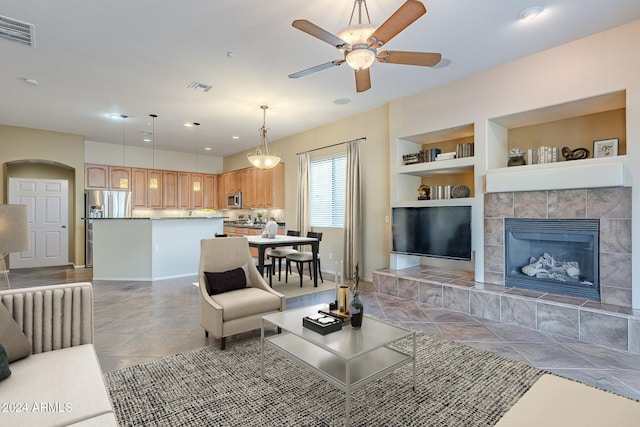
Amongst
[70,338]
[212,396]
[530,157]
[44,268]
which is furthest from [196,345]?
[44,268]

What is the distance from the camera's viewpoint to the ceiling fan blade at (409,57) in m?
2.59

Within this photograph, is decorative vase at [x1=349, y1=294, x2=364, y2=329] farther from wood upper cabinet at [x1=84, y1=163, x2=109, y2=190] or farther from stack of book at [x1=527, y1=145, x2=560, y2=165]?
wood upper cabinet at [x1=84, y1=163, x2=109, y2=190]

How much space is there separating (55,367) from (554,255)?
4.77m

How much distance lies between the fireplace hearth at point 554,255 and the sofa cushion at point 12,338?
460 cm

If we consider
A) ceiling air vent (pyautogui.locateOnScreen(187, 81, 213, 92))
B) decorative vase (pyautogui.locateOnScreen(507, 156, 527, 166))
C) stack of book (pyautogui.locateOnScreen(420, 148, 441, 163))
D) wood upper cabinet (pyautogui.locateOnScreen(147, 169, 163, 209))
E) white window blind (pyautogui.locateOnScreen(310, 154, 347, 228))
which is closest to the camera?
decorative vase (pyautogui.locateOnScreen(507, 156, 527, 166))

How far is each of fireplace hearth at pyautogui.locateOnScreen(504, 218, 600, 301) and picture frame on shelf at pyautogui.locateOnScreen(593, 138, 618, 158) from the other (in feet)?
2.46

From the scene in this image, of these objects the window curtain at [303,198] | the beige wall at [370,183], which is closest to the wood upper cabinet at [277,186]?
the window curtain at [303,198]

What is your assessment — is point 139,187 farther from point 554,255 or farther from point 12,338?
point 554,255

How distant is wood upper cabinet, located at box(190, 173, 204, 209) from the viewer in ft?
32.6

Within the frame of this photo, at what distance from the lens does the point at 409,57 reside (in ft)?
8.66

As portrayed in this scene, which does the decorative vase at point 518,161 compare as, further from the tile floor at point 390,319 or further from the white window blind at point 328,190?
the white window blind at point 328,190

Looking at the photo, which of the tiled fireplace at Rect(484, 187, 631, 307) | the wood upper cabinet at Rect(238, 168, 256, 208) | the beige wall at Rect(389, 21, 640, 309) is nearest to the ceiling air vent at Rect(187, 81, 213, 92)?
the beige wall at Rect(389, 21, 640, 309)

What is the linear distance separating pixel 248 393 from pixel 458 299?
291cm

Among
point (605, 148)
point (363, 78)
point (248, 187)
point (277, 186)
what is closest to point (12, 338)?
point (363, 78)
